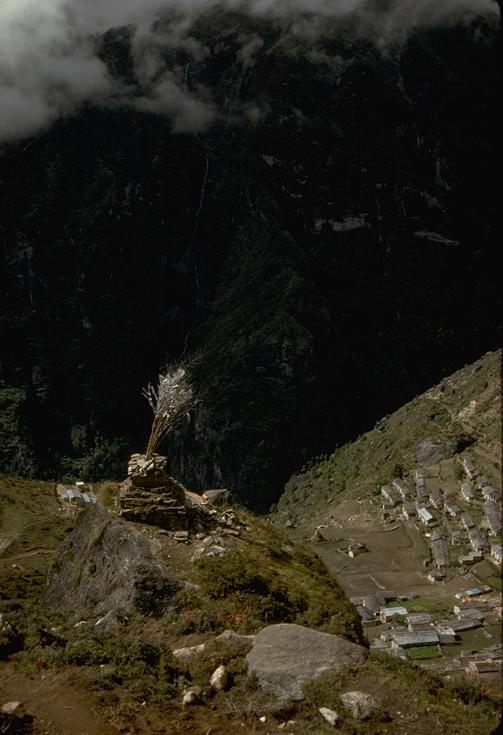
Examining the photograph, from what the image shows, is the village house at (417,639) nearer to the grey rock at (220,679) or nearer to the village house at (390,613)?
the village house at (390,613)

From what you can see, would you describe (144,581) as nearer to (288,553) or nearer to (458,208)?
(288,553)

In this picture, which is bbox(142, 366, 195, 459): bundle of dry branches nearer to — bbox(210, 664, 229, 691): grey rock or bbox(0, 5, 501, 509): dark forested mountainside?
bbox(210, 664, 229, 691): grey rock

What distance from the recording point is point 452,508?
6059cm

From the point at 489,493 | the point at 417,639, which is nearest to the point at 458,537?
the point at 489,493

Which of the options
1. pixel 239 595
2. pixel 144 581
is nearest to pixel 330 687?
pixel 239 595

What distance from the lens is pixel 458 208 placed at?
145 m

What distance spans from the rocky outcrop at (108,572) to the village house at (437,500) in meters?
54.5

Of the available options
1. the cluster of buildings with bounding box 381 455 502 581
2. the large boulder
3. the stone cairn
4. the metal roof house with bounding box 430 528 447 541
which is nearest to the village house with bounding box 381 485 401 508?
the cluster of buildings with bounding box 381 455 502 581

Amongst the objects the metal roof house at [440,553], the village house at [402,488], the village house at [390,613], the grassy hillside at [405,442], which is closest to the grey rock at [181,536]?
the village house at [390,613]

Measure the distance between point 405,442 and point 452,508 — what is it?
2135cm

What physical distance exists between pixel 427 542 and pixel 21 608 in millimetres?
52855

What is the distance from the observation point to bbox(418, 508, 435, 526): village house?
61.8m

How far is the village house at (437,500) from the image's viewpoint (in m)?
63.3

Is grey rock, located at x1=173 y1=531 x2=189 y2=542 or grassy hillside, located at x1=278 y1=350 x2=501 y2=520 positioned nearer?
grey rock, located at x1=173 y1=531 x2=189 y2=542
